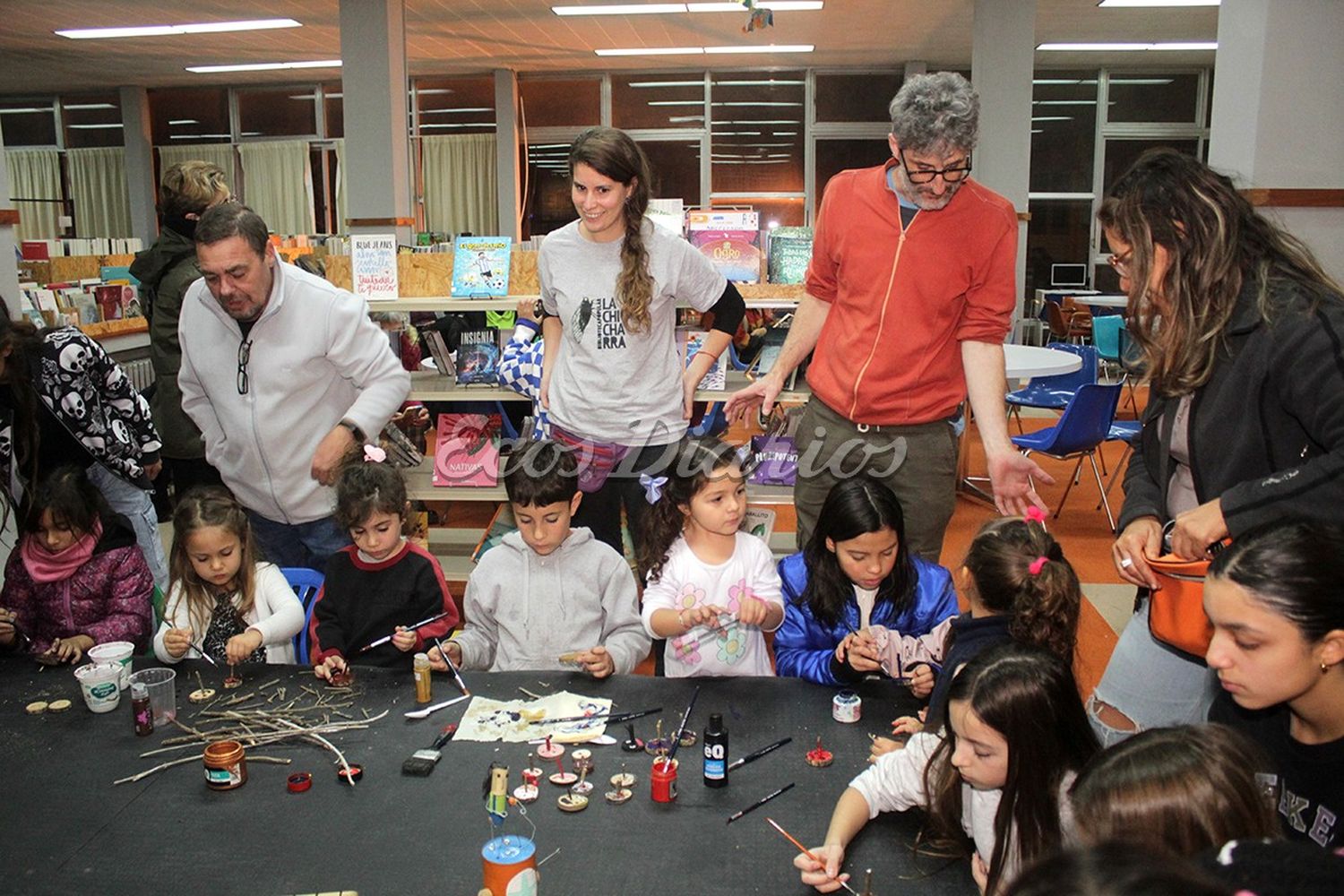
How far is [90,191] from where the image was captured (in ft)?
45.9

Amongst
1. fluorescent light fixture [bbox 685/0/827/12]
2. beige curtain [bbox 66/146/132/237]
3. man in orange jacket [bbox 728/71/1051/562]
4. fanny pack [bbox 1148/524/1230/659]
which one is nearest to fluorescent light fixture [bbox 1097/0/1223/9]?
fluorescent light fixture [bbox 685/0/827/12]

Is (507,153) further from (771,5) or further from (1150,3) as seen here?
(1150,3)

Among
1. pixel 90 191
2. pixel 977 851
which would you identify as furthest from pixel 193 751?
pixel 90 191

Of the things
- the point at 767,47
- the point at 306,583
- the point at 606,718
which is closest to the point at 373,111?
the point at 767,47

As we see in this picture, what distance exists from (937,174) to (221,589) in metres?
2.04

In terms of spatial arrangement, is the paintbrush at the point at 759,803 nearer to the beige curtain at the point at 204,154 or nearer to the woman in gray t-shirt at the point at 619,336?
the woman in gray t-shirt at the point at 619,336

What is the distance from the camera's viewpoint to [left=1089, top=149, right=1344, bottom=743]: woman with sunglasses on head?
1.67 meters

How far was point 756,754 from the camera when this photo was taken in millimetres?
1950

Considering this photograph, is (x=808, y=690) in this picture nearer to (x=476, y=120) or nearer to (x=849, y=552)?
(x=849, y=552)

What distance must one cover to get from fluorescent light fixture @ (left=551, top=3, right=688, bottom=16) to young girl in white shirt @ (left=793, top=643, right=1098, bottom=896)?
8.28 m

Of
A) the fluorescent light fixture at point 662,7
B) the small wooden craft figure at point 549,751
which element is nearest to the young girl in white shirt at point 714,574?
the small wooden craft figure at point 549,751

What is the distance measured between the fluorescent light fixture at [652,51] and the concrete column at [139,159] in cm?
628

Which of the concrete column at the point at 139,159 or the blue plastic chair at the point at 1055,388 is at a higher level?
the concrete column at the point at 139,159

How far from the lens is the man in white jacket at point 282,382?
9.31 feet
